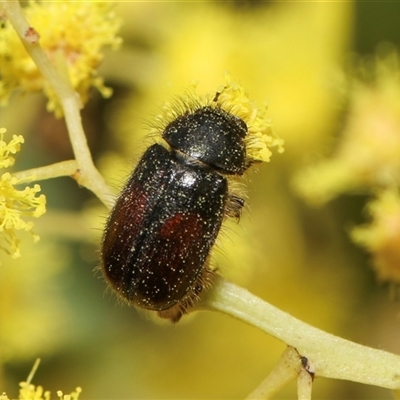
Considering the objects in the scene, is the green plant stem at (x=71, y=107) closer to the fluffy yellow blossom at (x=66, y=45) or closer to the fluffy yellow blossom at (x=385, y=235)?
the fluffy yellow blossom at (x=66, y=45)

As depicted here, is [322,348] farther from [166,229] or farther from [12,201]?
[12,201]

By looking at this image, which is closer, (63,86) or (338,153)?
(63,86)

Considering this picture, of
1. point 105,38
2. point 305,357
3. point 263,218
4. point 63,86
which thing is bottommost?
point 305,357

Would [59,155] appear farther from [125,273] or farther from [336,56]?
[125,273]

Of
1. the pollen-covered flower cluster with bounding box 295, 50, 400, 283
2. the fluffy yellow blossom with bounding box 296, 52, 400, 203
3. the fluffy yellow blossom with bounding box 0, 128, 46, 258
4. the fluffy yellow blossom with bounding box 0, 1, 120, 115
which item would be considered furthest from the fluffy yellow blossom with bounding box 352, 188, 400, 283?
the fluffy yellow blossom with bounding box 0, 128, 46, 258

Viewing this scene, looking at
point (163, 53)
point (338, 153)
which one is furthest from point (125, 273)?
point (163, 53)

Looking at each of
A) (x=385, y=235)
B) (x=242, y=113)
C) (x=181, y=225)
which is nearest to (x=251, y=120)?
(x=242, y=113)

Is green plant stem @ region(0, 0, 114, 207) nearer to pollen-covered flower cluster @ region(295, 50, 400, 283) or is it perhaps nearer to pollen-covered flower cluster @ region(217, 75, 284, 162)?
pollen-covered flower cluster @ region(217, 75, 284, 162)
